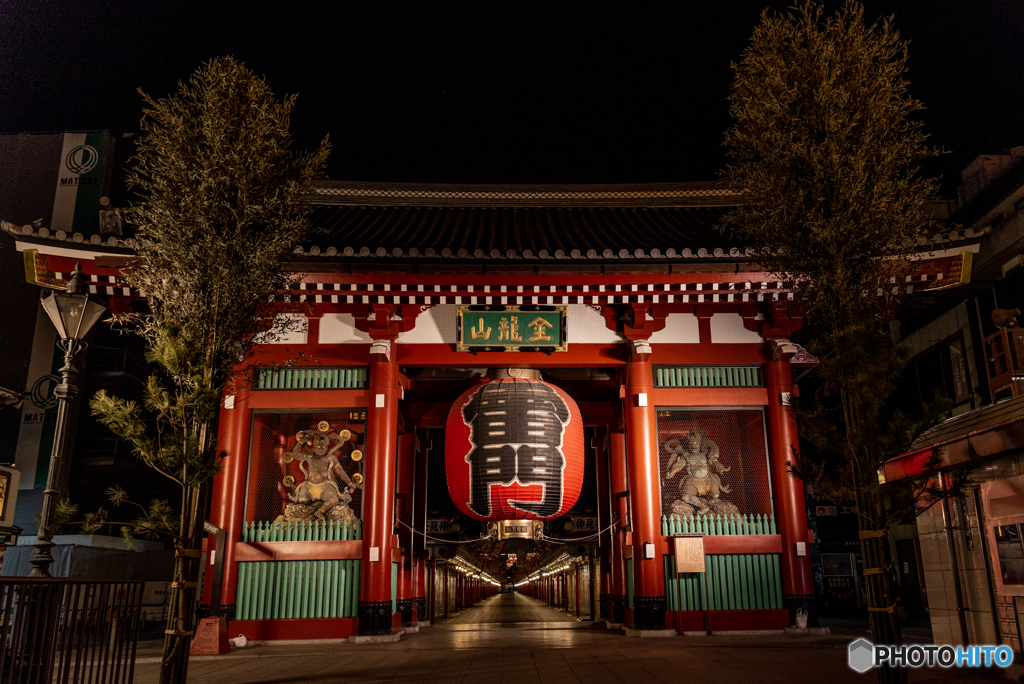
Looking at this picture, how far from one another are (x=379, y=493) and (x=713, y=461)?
649 centimetres

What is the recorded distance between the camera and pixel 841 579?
2092 cm

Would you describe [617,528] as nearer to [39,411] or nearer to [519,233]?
[519,233]

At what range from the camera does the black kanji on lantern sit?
11.5 metres

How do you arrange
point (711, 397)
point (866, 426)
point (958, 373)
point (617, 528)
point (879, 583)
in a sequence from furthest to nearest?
point (617, 528), point (958, 373), point (711, 397), point (866, 426), point (879, 583)

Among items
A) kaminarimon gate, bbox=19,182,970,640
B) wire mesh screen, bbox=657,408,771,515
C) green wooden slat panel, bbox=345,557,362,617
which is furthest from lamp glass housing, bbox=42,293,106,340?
wire mesh screen, bbox=657,408,771,515

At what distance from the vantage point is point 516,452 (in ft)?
37.8

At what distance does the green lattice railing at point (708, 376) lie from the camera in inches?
512

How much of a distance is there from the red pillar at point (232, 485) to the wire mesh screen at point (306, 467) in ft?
0.74

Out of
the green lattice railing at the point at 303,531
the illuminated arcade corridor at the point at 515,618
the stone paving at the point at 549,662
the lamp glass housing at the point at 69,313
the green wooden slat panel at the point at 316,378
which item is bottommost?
the illuminated arcade corridor at the point at 515,618

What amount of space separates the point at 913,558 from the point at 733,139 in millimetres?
17064

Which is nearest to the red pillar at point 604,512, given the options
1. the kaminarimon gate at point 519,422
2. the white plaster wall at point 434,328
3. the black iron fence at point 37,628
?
the kaminarimon gate at point 519,422

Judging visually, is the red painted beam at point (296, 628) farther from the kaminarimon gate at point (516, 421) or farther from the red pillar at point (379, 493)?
the red pillar at point (379, 493)

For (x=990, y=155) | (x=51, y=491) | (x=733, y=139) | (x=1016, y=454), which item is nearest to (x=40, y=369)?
(x=51, y=491)

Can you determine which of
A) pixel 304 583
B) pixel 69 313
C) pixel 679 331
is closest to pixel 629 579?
pixel 679 331
